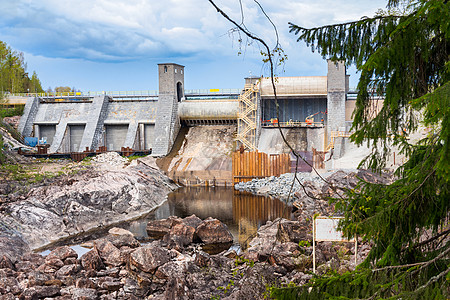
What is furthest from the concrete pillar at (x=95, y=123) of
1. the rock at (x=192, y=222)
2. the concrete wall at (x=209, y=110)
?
the rock at (x=192, y=222)

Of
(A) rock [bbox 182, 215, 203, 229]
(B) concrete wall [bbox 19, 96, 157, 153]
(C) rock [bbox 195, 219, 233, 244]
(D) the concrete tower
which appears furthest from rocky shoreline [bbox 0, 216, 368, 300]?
(B) concrete wall [bbox 19, 96, 157, 153]

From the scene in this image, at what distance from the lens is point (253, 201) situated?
27.5 metres

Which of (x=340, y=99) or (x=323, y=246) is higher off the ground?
(x=340, y=99)

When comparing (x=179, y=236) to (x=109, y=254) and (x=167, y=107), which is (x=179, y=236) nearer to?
(x=109, y=254)

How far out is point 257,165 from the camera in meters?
33.0

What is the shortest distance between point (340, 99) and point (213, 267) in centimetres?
2811

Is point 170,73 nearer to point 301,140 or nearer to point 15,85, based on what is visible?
point 301,140

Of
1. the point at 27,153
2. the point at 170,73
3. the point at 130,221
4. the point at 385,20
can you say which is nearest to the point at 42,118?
the point at 27,153

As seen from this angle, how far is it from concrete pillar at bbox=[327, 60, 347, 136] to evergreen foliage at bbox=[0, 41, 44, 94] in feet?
130

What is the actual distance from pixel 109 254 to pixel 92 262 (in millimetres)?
746

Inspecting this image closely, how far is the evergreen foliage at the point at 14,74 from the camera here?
60666mm

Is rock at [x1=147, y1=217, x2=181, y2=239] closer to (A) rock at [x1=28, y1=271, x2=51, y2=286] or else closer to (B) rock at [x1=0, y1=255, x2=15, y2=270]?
(B) rock at [x1=0, y1=255, x2=15, y2=270]

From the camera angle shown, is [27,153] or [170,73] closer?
[27,153]

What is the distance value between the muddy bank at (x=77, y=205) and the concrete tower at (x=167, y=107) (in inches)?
382
